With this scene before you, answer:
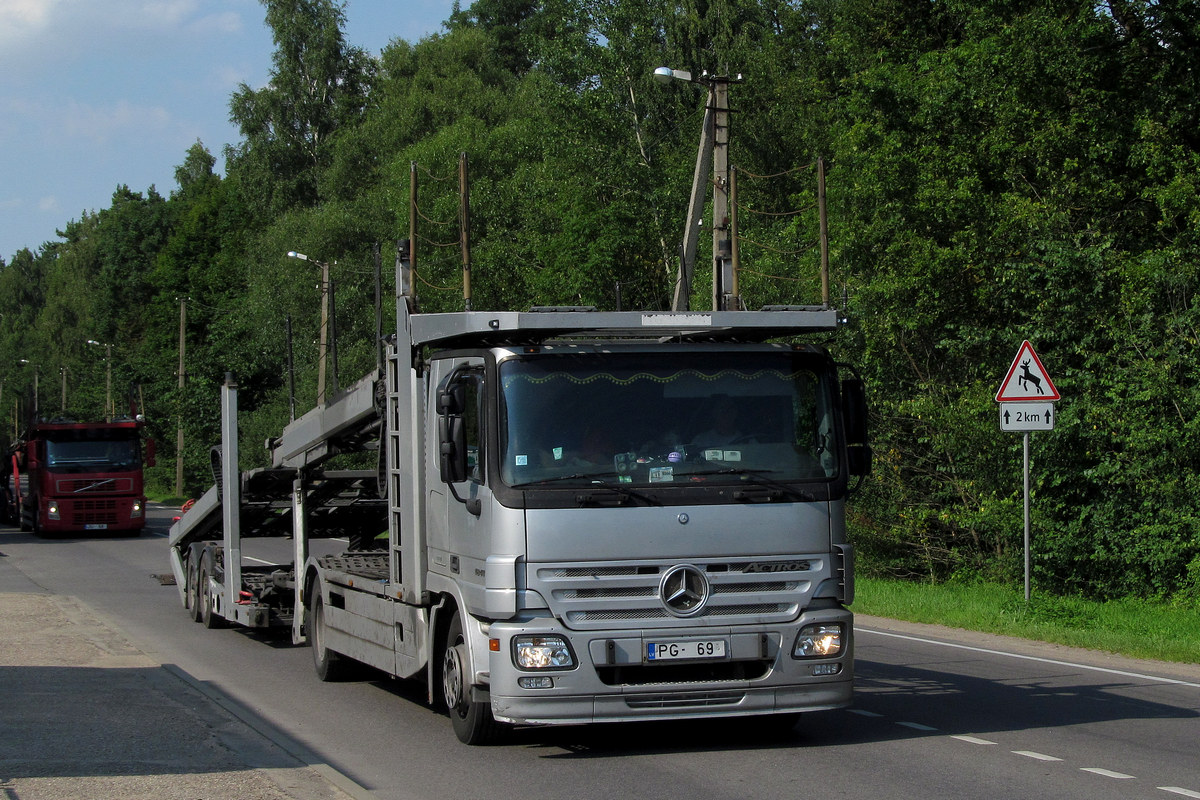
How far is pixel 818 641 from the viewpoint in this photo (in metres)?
8.45

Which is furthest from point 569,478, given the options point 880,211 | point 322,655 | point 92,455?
point 92,455

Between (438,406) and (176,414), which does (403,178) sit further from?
(438,406)

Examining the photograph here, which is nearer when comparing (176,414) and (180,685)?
(180,685)

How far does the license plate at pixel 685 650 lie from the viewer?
8.14 meters

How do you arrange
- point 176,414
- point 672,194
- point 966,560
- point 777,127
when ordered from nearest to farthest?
point 966,560 < point 672,194 < point 777,127 < point 176,414

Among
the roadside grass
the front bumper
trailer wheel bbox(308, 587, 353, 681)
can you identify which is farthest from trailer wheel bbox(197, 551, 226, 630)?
the front bumper

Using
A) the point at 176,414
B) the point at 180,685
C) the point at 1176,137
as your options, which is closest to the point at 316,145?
Answer: the point at 176,414

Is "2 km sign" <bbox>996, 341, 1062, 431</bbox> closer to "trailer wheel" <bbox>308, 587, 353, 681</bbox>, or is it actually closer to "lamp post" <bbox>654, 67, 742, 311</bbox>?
"lamp post" <bbox>654, 67, 742, 311</bbox>

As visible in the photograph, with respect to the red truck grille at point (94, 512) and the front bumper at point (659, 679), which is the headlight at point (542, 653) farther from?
the red truck grille at point (94, 512)

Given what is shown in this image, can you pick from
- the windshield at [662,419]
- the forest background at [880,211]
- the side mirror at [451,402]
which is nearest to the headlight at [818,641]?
the windshield at [662,419]

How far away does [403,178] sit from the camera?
49406 mm

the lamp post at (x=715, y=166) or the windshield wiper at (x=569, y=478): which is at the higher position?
the lamp post at (x=715, y=166)

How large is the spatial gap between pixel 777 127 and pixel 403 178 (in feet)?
43.9

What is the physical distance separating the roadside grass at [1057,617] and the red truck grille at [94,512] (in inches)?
959
